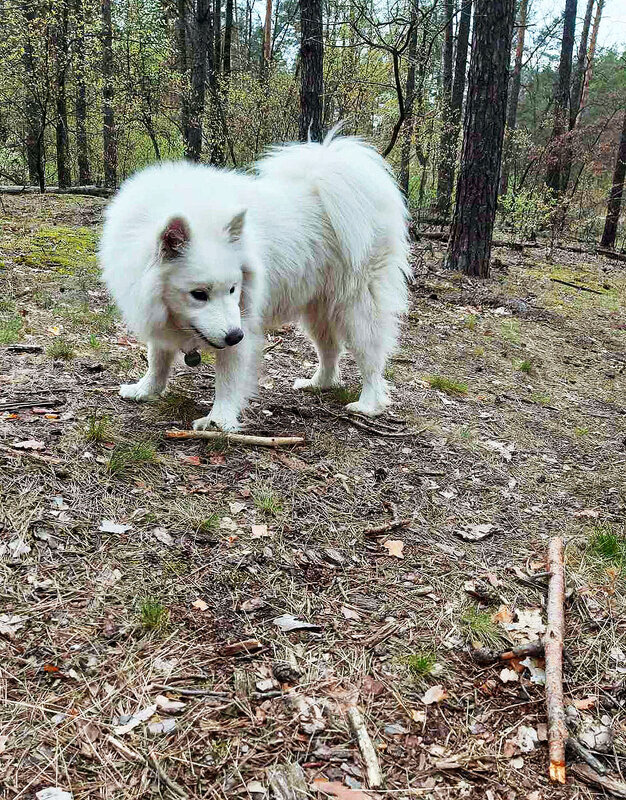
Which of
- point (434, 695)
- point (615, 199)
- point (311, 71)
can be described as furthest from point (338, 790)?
point (615, 199)

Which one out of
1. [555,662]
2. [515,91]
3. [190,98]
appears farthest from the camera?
[515,91]

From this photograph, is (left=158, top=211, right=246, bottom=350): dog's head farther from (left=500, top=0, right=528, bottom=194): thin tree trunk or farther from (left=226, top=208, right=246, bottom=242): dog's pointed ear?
(left=500, top=0, right=528, bottom=194): thin tree trunk

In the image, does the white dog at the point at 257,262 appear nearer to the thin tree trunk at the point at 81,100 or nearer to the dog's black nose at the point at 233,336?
the dog's black nose at the point at 233,336

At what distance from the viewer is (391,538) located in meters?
2.96

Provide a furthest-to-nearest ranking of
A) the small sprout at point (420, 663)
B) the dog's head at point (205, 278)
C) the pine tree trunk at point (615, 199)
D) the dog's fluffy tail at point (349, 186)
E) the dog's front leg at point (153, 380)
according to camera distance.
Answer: the pine tree trunk at point (615, 199)
the dog's fluffy tail at point (349, 186)
the dog's front leg at point (153, 380)
the dog's head at point (205, 278)
the small sprout at point (420, 663)

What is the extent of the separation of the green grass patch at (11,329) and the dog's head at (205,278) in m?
1.73

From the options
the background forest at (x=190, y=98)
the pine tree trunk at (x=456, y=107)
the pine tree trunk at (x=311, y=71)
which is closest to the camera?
the pine tree trunk at (x=311, y=71)

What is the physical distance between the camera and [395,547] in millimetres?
2881

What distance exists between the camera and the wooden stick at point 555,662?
1.88 m

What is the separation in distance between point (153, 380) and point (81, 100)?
12642mm

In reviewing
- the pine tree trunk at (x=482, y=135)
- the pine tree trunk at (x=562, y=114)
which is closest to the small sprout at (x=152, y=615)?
the pine tree trunk at (x=482, y=135)

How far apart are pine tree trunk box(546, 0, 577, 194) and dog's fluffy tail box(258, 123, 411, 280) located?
9831mm

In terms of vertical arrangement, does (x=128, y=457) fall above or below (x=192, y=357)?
below

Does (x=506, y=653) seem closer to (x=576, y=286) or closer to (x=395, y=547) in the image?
(x=395, y=547)
